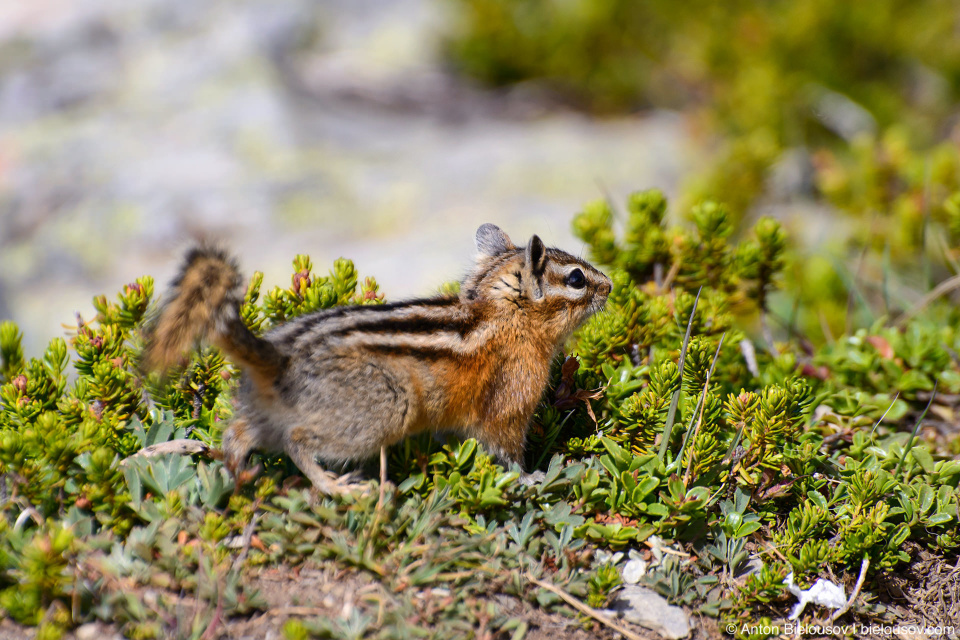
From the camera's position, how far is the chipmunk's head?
4309 millimetres

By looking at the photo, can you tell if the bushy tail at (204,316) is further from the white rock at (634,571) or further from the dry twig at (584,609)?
the white rock at (634,571)

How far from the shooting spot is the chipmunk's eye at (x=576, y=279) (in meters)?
4.39

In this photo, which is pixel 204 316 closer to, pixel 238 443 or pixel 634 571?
pixel 238 443

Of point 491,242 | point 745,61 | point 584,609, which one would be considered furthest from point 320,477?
point 745,61

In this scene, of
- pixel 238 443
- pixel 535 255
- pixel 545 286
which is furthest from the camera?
pixel 545 286

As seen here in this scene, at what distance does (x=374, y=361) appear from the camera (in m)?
3.68

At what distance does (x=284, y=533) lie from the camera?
335 centimetres

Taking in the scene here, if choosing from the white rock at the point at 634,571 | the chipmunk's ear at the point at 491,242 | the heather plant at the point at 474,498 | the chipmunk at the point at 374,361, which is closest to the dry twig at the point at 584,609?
the heather plant at the point at 474,498

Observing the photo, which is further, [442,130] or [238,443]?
[442,130]

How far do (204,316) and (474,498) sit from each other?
1375 mm

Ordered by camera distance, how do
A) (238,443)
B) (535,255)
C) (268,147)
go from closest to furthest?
(238,443), (535,255), (268,147)

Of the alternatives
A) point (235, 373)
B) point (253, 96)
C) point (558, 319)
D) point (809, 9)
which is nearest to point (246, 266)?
point (253, 96)

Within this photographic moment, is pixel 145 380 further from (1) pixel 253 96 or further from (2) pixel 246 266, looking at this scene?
(1) pixel 253 96

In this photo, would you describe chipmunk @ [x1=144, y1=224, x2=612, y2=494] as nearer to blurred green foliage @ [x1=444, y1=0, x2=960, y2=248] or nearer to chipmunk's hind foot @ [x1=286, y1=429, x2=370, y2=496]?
chipmunk's hind foot @ [x1=286, y1=429, x2=370, y2=496]
